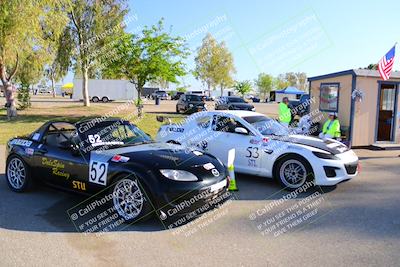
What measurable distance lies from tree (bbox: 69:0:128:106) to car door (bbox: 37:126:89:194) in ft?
71.6

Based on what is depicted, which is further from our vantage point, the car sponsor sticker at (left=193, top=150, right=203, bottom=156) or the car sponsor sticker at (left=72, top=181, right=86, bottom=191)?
the car sponsor sticker at (left=193, top=150, right=203, bottom=156)

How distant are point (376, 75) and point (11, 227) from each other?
11.7m

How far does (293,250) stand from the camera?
4.14 meters

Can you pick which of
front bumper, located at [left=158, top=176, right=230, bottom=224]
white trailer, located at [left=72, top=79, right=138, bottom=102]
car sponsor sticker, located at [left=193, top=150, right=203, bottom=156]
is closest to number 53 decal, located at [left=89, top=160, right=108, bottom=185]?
front bumper, located at [left=158, top=176, right=230, bottom=224]

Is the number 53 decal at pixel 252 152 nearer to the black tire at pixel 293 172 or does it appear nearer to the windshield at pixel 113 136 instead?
the black tire at pixel 293 172

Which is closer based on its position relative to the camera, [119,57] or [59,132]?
[59,132]

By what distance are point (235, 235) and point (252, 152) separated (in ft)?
9.35

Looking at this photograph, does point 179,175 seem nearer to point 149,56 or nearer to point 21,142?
point 21,142

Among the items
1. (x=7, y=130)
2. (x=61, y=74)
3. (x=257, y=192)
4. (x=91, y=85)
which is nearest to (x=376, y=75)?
(x=257, y=192)

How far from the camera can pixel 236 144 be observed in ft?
24.5

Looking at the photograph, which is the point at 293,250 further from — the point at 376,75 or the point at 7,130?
the point at 7,130

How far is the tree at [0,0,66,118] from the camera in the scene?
626 inches

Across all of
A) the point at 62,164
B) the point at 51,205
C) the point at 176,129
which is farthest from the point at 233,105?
the point at 51,205

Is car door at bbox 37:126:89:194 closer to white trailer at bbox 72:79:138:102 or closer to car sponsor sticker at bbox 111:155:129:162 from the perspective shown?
car sponsor sticker at bbox 111:155:129:162
